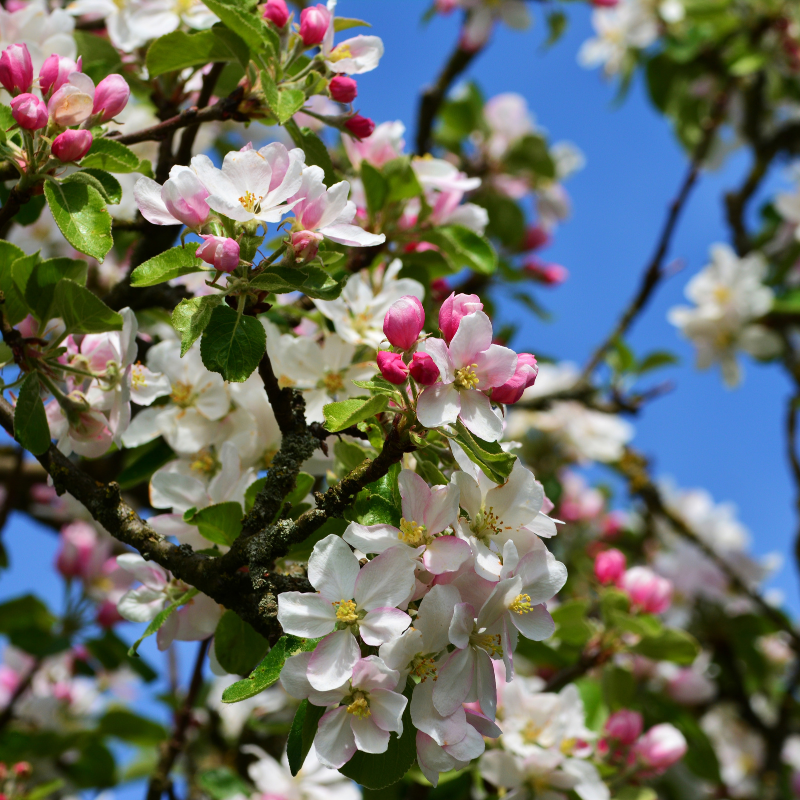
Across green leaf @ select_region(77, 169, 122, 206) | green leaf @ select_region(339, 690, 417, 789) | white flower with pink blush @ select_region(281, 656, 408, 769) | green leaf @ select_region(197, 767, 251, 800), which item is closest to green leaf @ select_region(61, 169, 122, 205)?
green leaf @ select_region(77, 169, 122, 206)

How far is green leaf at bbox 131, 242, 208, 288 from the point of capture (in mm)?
1052

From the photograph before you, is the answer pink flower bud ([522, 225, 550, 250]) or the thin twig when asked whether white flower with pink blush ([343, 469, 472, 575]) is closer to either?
the thin twig

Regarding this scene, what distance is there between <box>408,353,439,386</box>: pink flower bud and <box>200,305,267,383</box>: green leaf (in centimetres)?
20

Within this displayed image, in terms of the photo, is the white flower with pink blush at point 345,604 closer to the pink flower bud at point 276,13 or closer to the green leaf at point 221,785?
the pink flower bud at point 276,13

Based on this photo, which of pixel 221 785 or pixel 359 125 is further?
pixel 221 785

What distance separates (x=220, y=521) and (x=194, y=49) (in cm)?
79

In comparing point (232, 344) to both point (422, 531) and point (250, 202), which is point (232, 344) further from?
point (422, 531)

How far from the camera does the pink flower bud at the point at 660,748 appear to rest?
1863mm

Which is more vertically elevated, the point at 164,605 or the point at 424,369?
the point at 424,369

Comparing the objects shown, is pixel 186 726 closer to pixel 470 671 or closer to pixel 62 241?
pixel 470 671

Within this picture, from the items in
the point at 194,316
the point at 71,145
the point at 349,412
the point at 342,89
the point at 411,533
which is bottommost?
the point at 411,533

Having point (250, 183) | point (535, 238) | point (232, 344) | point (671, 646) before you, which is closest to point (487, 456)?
point (232, 344)

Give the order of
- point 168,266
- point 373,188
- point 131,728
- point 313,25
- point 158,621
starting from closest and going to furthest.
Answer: point 168,266, point 158,621, point 313,25, point 373,188, point 131,728

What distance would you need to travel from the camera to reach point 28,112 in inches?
43.6
